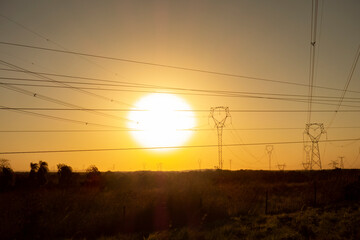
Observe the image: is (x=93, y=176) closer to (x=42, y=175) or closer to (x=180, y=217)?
(x=42, y=175)

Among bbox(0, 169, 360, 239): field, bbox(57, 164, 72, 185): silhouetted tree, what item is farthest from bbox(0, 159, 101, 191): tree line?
bbox(0, 169, 360, 239): field

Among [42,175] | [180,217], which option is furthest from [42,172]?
[180,217]

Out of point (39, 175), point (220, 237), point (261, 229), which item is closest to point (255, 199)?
point (261, 229)

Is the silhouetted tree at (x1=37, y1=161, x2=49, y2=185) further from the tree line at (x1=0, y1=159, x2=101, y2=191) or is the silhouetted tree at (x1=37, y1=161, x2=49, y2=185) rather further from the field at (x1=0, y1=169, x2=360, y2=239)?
the field at (x1=0, y1=169, x2=360, y2=239)

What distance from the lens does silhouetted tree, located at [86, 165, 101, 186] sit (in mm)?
67062

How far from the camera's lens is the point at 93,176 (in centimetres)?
6862

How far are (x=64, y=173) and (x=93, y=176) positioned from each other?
7.66m

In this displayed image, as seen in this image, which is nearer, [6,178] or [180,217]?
[180,217]

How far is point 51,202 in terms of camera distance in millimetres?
29641

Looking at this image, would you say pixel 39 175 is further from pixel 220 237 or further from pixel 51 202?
pixel 220 237

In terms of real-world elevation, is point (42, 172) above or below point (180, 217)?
above

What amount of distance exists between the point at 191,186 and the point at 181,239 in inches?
587

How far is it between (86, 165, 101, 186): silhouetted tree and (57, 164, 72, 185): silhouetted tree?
4414 mm

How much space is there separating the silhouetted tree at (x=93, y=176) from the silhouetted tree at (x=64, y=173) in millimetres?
4414
